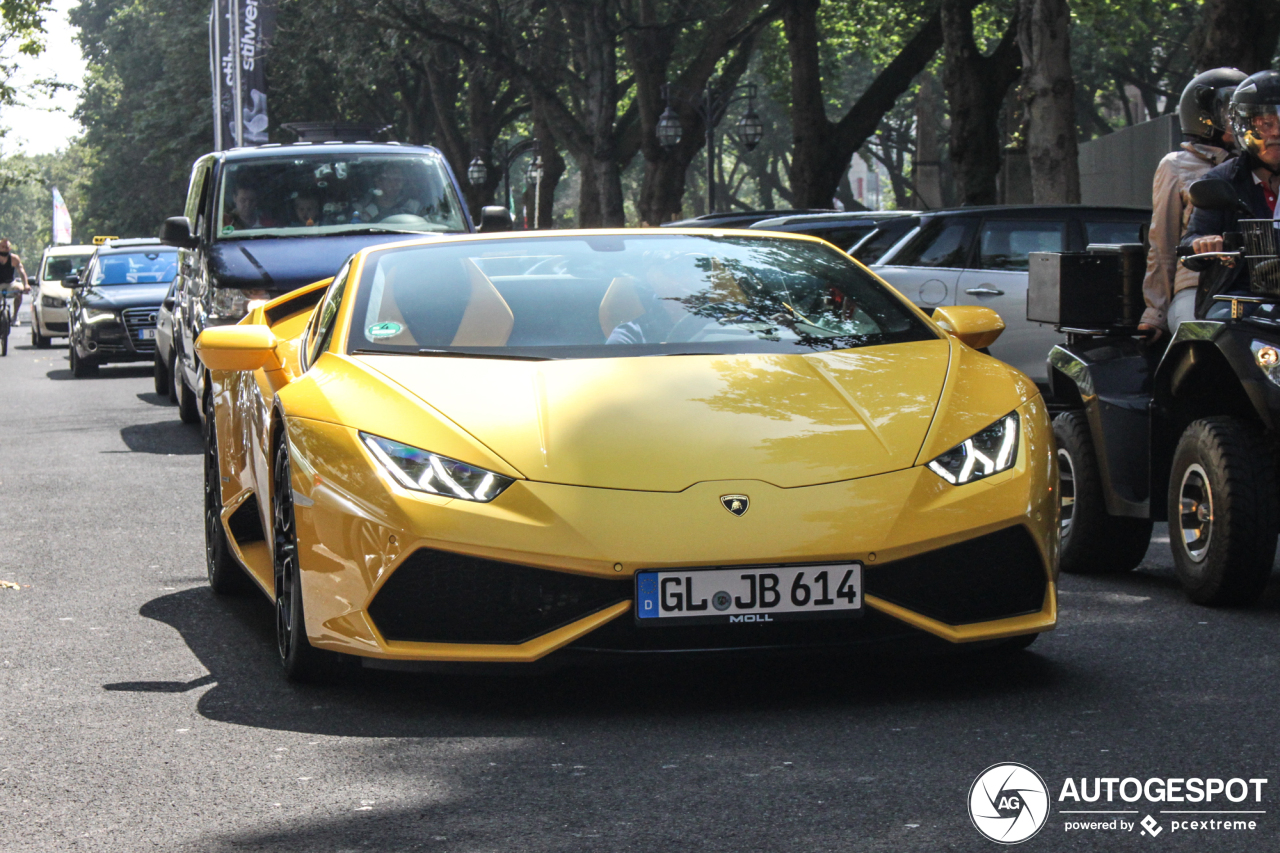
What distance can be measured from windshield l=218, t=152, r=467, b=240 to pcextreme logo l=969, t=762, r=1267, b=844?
31.6 ft

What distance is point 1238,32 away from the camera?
15.2m

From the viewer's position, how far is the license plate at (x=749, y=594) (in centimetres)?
451

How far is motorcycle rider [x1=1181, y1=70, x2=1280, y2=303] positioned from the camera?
6285 millimetres

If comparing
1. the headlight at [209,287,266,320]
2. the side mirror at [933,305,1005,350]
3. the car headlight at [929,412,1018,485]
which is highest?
the side mirror at [933,305,1005,350]

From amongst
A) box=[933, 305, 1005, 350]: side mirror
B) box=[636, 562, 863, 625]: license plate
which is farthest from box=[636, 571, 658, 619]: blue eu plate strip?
box=[933, 305, 1005, 350]: side mirror

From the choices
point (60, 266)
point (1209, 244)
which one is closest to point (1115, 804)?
point (1209, 244)

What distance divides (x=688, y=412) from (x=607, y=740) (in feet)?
3.03

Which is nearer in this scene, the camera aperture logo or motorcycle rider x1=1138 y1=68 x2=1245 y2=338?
the camera aperture logo

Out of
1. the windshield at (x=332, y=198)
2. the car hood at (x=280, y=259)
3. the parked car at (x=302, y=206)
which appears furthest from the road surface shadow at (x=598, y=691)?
the windshield at (x=332, y=198)

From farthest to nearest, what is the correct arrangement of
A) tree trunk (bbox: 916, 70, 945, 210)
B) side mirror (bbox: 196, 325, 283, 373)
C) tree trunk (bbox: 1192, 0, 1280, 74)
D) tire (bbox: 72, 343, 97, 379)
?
tree trunk (bbox: 916, 70, 945, 210) → tire (bbox: 72, 343, 97, 379) → tree trunk (bbox: 1192, 0, 1280, 74) → side mirror (bbox: 196, 325, 283, 373)

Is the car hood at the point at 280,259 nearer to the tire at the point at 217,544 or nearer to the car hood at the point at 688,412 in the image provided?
the tire at the point at 217,544

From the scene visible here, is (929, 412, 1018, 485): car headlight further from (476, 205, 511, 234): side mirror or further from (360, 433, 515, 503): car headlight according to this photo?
(476, 205, 511, 234): side mirror

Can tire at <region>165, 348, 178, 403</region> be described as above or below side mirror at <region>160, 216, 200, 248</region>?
below

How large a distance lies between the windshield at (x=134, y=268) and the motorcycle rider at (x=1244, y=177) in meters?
17.6
